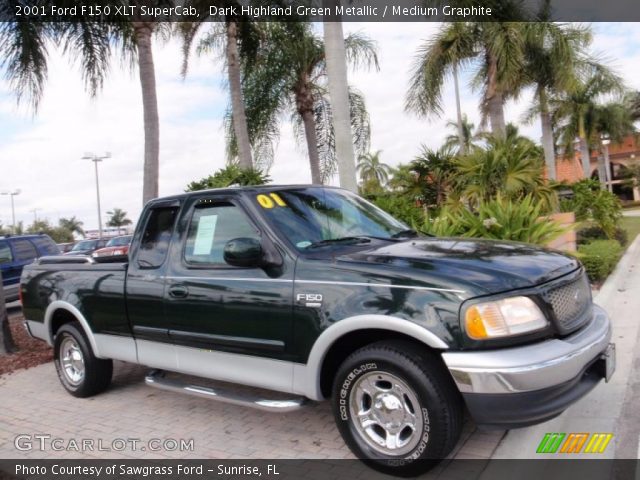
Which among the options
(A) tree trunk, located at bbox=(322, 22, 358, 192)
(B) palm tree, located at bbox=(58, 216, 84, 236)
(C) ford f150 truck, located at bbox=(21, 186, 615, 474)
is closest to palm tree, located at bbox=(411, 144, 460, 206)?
(A) tree trunk, located at bbox=(322, 22, 358, 192)

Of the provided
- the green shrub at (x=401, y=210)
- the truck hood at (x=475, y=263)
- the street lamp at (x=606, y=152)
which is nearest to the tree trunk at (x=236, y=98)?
the green shrub at (x=401, y=210)

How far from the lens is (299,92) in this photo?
17.2 metres

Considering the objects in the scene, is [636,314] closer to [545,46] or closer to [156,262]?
[156,262]

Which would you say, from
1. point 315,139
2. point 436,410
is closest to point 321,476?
point 436,410

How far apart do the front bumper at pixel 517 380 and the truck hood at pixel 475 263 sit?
0.36 metres

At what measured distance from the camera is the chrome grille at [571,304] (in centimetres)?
333

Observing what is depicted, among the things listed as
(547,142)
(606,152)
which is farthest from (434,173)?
(606,152)

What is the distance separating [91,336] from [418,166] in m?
8.14

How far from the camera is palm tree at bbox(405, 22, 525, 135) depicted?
15.5m

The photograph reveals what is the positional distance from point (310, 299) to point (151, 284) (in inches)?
65.3

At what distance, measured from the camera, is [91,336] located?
5211mm

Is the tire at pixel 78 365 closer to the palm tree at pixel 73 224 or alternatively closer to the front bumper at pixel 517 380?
the front bumper at pixel 517 380

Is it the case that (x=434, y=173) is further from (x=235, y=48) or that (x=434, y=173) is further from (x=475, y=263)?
(x=475, y=263)

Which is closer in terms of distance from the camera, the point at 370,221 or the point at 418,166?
the point at 370,221
